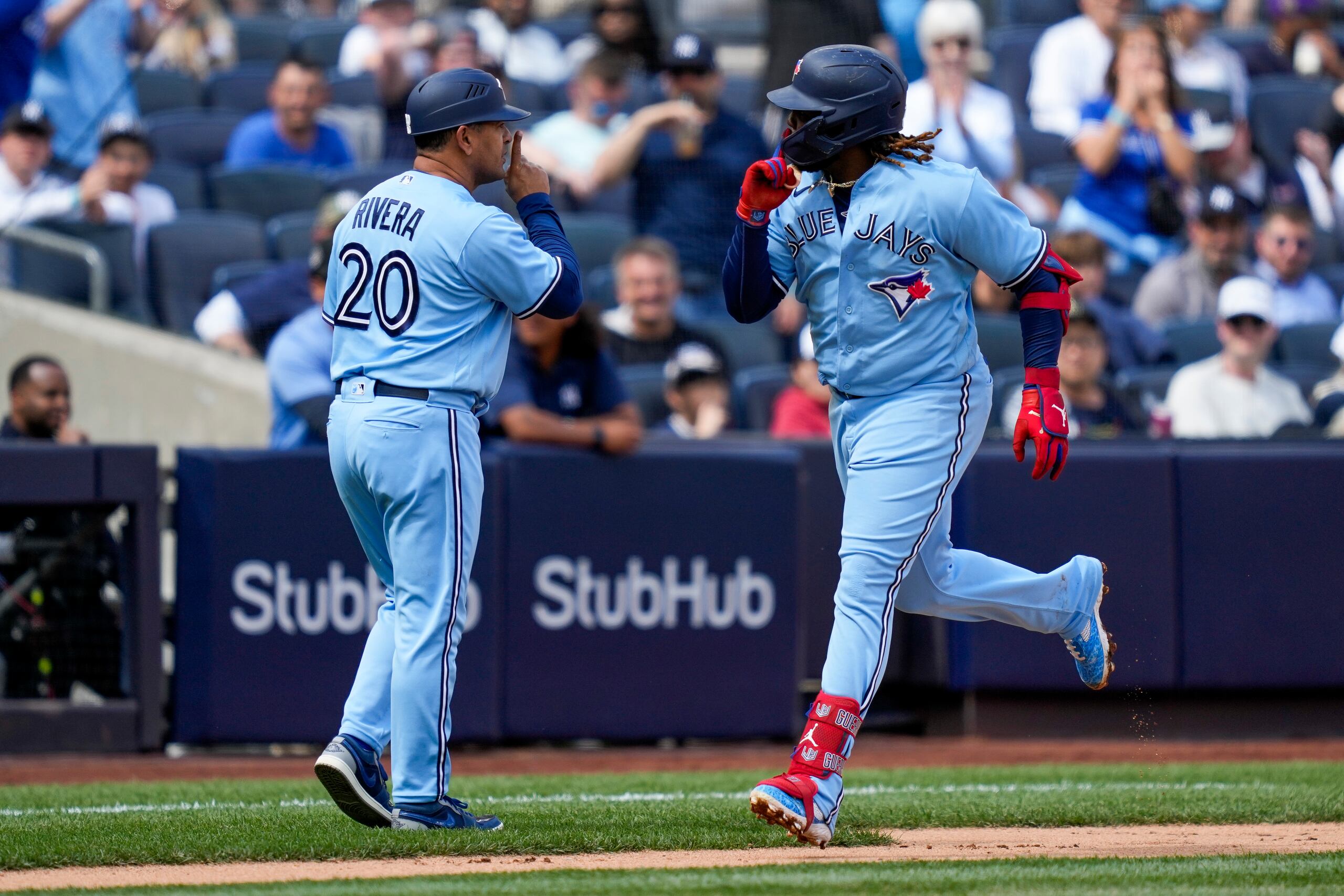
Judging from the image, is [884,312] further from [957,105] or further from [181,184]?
[181,184]

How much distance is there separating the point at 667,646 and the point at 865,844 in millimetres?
3040

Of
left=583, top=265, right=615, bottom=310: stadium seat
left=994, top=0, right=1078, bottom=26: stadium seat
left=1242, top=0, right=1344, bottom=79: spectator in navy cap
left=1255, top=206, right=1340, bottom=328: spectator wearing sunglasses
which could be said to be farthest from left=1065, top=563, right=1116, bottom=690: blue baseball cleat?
left=994, top=0, right=1078, bottom=26: stadium seat

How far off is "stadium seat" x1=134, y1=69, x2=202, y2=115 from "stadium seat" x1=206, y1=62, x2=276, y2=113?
0.34 feet

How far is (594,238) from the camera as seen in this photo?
400 inches

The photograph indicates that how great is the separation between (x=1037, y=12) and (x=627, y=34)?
4.09 metres

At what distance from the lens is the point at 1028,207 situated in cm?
1088

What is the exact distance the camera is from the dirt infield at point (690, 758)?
7.02 metres

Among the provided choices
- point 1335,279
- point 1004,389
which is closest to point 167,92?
point 1004,389

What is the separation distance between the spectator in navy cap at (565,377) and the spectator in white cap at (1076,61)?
5057 mm

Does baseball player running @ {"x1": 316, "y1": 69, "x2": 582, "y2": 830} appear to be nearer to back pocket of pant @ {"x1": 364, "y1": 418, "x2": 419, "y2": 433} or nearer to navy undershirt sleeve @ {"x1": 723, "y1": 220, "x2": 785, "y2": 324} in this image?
back pocket of pant @ {"x1": 364, "y1": 418, "x2": 419, "y2": 433}

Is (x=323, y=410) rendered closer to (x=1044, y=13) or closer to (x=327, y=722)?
(x=327, y=722)

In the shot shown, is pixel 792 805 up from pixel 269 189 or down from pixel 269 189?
down

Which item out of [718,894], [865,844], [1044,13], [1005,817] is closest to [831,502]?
[1005,817]

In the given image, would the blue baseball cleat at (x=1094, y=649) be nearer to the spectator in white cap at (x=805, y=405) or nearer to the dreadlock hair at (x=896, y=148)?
the dreadlock hair at (x=896, y=148)
